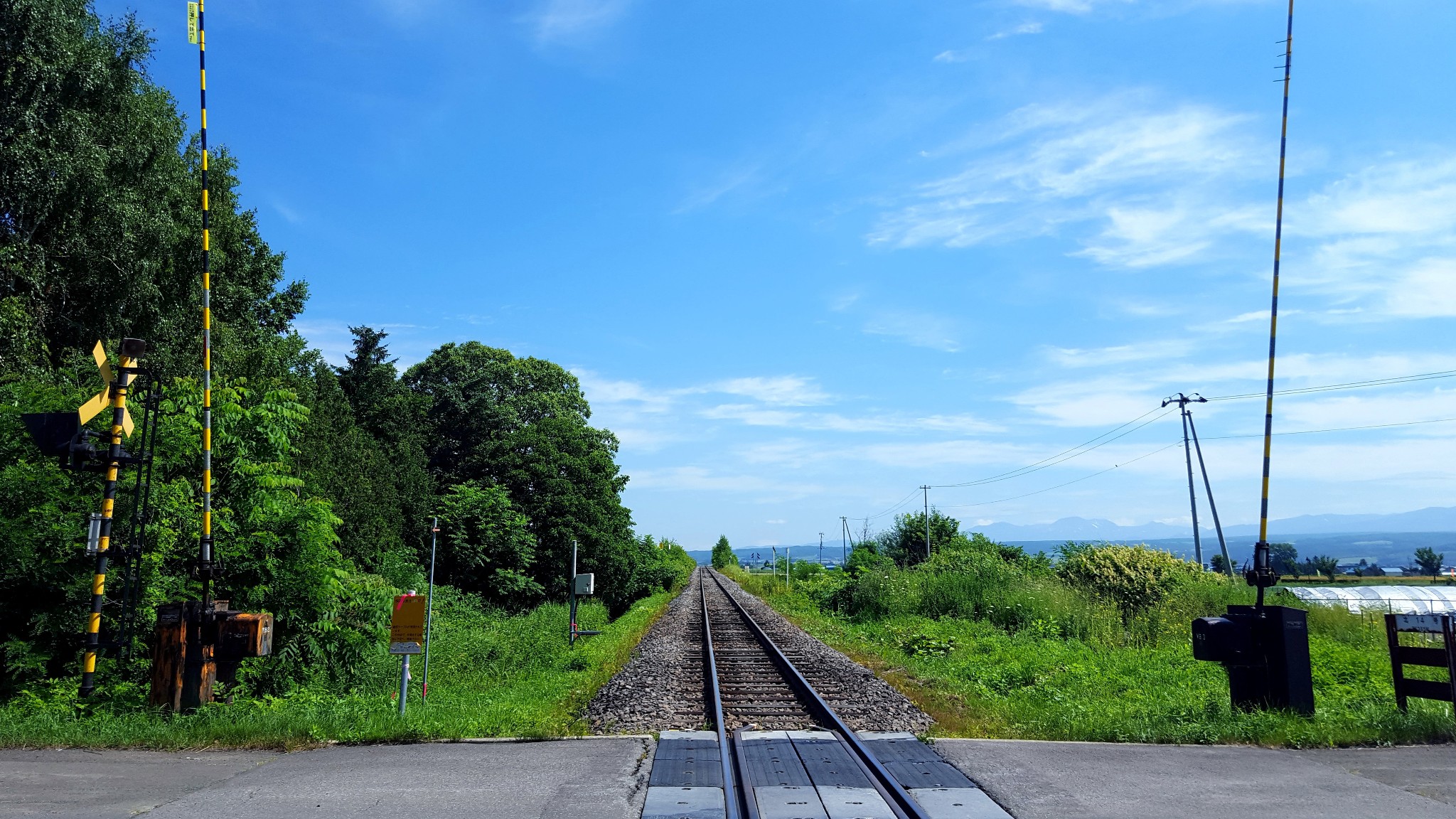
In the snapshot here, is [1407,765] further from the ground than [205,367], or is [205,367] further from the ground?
[205,367]

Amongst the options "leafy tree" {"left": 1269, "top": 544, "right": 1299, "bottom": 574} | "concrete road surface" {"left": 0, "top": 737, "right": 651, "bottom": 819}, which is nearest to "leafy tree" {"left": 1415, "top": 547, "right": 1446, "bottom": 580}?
"leafy tree" {"left": 1269, "top": 544, "right": 1299, "bottom": 574}

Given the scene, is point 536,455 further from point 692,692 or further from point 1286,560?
point 1286,560

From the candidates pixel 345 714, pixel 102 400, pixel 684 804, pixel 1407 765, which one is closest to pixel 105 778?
pixel 345 714

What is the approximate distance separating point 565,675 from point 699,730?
6.29m

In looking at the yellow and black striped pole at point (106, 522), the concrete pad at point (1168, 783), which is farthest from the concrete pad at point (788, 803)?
the yellow and black striped pole at point (106, 522)

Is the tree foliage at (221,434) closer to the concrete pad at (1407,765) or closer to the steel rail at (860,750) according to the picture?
the steel rail at (860,750)

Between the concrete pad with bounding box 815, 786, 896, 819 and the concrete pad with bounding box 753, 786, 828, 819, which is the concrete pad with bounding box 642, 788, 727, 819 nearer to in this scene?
the concrete pad with bounding box 753, 786, 828, 819

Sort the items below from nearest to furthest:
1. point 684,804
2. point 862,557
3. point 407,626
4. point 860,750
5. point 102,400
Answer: point 684,804, point 860,750, point 102,400, point 407,626, point 862,557

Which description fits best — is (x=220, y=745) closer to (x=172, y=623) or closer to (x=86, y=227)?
(x=172, y=623)

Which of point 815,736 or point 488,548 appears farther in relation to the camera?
point 488,548

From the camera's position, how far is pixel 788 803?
248 inches

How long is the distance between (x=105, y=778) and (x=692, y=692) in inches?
300

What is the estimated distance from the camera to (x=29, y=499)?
10.1 m

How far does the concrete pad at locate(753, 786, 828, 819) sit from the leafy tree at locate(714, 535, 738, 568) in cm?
13464
